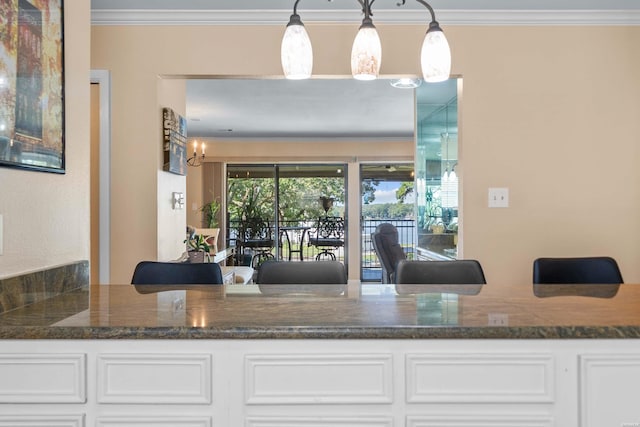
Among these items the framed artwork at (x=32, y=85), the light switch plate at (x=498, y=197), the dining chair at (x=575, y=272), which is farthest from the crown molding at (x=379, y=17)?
the dining chair at (x=575, y=272)

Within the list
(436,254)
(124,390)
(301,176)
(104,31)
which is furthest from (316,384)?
(301,176)

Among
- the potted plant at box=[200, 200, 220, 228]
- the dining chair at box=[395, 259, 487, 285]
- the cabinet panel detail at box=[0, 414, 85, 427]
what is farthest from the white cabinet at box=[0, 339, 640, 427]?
the potted plant at box=[200, 200, 220, 228]

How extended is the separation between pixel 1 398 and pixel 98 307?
0.32 metres

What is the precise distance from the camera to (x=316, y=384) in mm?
1199

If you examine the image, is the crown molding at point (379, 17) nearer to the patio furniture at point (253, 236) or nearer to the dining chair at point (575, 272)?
the dining chair at point (575, 272)

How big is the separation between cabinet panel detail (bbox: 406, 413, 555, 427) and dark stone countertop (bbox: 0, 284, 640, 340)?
20 cm

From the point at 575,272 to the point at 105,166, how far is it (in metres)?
2.52

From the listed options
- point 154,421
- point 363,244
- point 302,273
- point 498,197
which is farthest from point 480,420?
point 363,244

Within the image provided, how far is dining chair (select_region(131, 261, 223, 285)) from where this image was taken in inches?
81.4

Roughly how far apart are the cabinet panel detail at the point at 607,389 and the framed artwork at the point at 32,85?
1627 mm

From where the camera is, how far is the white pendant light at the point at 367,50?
5.18 feet

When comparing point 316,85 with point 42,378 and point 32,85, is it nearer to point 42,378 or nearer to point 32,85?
point 32,85

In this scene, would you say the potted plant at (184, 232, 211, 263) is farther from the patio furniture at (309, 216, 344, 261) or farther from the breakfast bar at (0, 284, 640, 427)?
the patio furniture at (309, 216, 344, 261)

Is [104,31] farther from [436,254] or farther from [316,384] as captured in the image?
[436,254]
